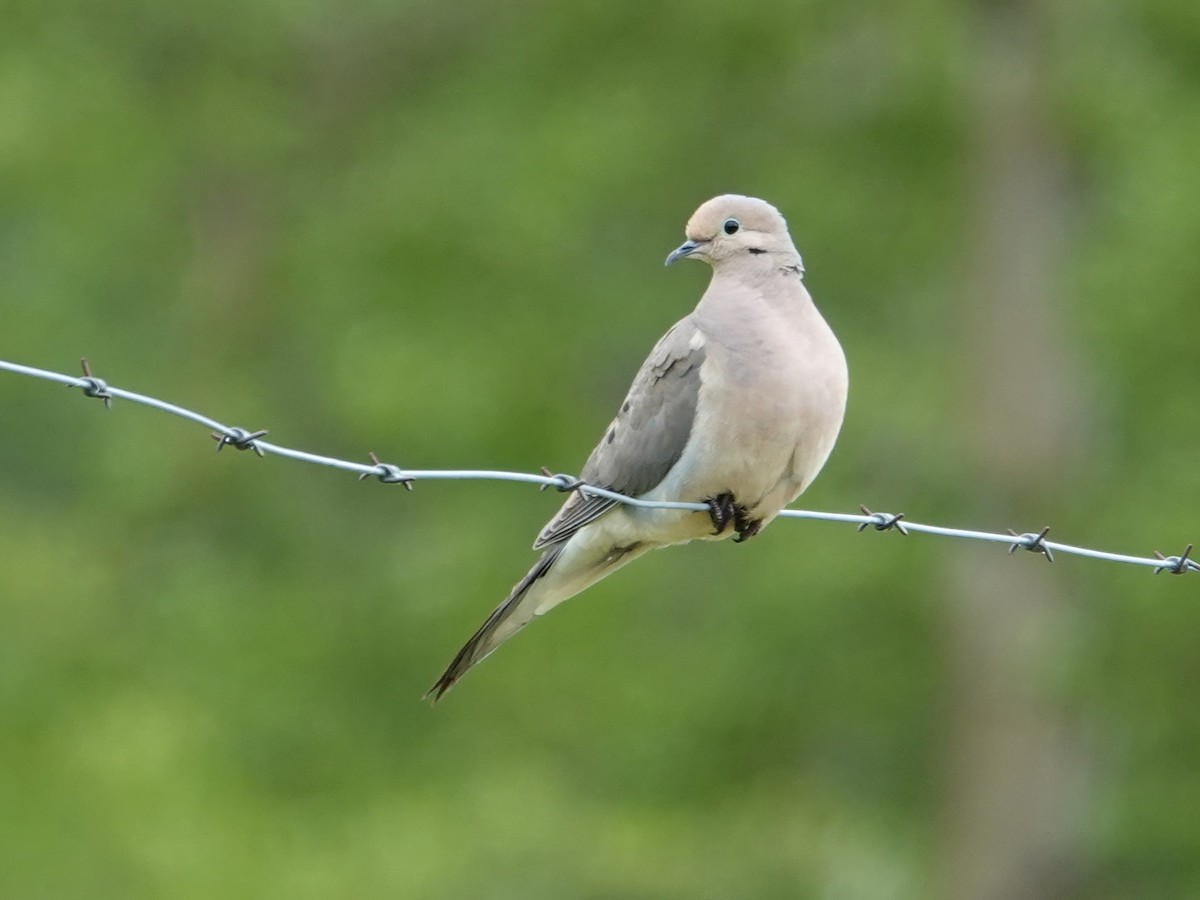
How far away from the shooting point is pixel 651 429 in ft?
18.0

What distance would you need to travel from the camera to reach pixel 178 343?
1319 centimetres

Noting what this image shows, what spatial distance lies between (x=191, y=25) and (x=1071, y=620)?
583 cm

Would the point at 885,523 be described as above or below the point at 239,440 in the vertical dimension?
above

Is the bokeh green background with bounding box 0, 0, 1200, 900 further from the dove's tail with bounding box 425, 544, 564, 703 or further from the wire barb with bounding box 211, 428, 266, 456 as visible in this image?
the wire barb with bounding box 211, 428, 266, 456

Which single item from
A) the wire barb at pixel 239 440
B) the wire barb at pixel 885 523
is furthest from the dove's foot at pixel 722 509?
the wire barb at pixel 239 440

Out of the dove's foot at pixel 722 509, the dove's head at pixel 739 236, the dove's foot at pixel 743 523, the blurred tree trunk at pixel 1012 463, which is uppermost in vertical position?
the blurred tree trunk at pixel 1012 463

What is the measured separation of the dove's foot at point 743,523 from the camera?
541 centimetres

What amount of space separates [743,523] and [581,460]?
6457 millimetres

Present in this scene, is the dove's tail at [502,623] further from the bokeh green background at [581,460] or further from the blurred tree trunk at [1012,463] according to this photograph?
the blurred tree trunk at [1012,463]

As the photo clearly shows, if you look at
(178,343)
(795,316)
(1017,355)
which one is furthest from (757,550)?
(795,316)

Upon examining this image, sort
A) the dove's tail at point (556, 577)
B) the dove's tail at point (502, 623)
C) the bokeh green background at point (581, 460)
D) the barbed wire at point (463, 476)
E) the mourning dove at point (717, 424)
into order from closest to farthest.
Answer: the barbed wire at point (463, 476), the mourning dove at point (717, 424), the dove's tail at point (502, 623), the dove's tail at point (556, 577), the bokeh green background at point (581, 460)

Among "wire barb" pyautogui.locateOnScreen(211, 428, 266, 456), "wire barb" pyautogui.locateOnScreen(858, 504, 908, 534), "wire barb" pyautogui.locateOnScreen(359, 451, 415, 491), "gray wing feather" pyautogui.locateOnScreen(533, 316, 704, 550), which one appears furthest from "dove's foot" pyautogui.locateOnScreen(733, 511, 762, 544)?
"wire barb" pyautogui.locateOnScreen(211, 428, 266, 456)

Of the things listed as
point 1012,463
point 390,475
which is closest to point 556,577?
point 390,475

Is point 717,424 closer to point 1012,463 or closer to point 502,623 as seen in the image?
point 502,623
